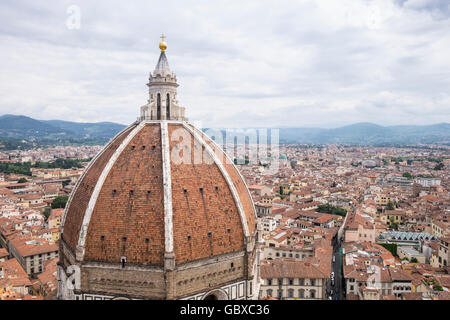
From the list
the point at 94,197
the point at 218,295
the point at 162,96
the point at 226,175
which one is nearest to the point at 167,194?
the point at 94,197

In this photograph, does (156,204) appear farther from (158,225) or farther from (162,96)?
(162,96)

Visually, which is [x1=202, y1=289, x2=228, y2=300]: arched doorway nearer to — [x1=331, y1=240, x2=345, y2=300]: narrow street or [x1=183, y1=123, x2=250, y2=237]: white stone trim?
[x1=183, y1=123, x2=250, y2=237]: white stone trim

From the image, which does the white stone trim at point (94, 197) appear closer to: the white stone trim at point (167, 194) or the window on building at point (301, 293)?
the white stone trim at point (167, 194)

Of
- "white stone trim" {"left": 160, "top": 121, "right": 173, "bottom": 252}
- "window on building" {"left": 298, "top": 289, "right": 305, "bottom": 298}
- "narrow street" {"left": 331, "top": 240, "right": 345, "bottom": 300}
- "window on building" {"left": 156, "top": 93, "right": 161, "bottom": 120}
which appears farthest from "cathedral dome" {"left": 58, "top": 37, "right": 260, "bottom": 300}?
"narrow street" {"left": 331, "top": 240, "right": 345, "bottom": 300}
